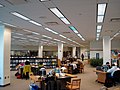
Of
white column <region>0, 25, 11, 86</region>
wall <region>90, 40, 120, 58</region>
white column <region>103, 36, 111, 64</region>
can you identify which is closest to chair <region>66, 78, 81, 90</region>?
white column <region>0, 25, 11, 86</region>

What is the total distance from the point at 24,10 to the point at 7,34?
4.57 meters

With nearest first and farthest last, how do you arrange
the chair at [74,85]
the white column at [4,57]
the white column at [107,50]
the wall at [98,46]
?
the chair at [74,85] → the white column at [4,57] → the white column at [107,50] → the wall at [98,46]

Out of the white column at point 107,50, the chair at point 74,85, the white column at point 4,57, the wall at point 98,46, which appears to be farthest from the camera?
the wall at point 98,46

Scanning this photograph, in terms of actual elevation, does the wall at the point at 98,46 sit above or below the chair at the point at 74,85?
above

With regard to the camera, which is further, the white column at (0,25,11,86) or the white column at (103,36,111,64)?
the white column at (103,36,111,64)

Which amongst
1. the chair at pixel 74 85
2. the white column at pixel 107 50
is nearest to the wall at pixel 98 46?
the white column at pixel 107 50

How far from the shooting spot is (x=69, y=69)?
51.7 ft

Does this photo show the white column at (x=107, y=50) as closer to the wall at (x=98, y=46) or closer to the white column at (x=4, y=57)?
the wall at (x=98, y=46)

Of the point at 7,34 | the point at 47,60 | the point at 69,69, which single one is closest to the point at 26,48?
the point at 47,60

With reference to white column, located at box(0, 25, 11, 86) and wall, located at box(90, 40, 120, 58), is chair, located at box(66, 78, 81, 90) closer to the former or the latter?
white column, located at box(0, 25, 11, 86)

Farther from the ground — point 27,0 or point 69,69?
point 27,0

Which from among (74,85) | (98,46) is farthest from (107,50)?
(74,85)

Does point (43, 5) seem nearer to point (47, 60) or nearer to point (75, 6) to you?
point (75, 6)

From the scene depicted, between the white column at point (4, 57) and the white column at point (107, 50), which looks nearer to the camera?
the white column at point (4, 57)
